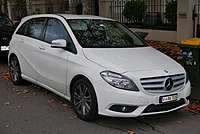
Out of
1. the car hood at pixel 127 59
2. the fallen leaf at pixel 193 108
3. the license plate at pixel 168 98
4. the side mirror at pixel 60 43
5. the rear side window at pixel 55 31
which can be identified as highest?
the rear side window at pixel 55 31

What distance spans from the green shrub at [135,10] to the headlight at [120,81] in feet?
34.3

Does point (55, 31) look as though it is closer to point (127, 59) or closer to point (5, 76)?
point (127, 59)

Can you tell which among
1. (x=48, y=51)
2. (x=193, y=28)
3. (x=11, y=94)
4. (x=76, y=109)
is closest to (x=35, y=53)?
(x=48, y=51)

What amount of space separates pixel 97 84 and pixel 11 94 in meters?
2.79

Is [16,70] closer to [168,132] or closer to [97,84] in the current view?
[97,84]

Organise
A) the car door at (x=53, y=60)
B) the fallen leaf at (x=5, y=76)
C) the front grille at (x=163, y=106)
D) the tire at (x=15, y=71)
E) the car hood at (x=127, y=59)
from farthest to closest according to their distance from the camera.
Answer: the fallen leaf at (x=5, y=76)
the tire at (x=15, y=71)
the car door at (x=53, y=60)
the car hood at (x=127, y=59)
the front grille at (x=163, y=106)

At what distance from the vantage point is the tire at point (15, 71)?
23.1 feet

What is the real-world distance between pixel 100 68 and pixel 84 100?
0.63 metres

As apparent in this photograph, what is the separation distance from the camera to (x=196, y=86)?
6.36 metres

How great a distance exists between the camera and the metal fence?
42.2 feet

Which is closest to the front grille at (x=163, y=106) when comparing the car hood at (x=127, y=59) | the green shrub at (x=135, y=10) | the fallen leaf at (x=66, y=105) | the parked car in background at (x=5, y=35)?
the car hood at (x=127, y=59)

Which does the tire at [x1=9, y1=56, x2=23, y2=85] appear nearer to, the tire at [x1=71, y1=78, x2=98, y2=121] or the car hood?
the tire at [x1=71, y1=78, x2=98, y2=121]

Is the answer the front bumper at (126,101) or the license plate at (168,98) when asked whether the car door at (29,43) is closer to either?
the front bumper at (126,101)

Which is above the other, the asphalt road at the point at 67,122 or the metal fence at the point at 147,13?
the metal fence at the point at 147,13
